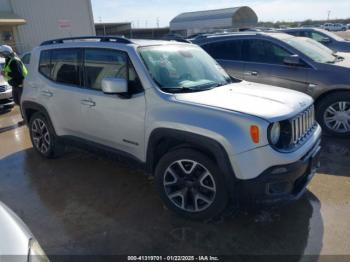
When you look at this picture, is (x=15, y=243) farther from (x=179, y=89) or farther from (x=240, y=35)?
(x=240, y=35)

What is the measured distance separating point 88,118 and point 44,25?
2192 cm

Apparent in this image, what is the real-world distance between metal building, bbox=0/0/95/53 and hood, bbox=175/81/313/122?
65.9ft

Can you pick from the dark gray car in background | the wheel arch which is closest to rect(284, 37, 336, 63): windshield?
the dark gray car in background

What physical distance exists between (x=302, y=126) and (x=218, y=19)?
50.0 meters

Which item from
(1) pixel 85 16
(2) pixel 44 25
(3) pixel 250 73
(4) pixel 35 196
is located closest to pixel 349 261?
(4) pixel 35 196

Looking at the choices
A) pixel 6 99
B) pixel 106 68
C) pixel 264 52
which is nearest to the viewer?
pixel 106 68

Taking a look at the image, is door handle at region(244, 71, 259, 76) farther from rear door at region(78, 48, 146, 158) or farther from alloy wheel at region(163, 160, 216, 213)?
alloy wheel at region(163, 160, 216, 213)

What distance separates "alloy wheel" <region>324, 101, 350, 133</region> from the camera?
5.42 metres

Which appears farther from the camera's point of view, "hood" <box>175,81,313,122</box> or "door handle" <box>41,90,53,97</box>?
"door handle" <box>41,90,53,97</box>

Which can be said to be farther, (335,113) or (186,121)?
(335,113)

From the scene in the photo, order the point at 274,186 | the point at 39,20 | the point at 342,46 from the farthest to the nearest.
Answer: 1. the point at 39,20
2. the point at 342,46
3. the point at 274,186

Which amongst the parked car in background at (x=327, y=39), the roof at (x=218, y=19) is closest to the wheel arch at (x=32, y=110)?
the parked car in background at (x=327, y=39)

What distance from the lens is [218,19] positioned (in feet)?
164

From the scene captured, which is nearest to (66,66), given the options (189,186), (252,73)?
(189,186)
